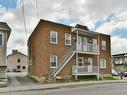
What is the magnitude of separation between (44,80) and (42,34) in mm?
6045

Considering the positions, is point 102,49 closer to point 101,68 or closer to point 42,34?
point 101,68

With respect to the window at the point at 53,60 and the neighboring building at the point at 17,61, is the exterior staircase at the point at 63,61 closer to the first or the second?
the window at the point at 53,60

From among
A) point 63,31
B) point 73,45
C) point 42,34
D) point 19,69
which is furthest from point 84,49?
point 19,69

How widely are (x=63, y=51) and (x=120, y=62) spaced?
38.1m

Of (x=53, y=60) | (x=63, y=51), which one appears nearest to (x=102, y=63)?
(x=63, y=51)

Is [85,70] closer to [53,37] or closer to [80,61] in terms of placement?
[80,61]

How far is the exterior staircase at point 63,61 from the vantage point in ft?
102

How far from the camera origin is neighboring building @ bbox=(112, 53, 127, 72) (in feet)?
216

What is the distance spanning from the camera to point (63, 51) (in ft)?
108

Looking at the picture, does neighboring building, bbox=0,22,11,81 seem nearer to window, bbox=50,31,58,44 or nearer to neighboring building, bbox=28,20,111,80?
neighboring building, bbox=28,20,111,80

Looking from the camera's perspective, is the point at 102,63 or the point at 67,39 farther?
the point at 102,63

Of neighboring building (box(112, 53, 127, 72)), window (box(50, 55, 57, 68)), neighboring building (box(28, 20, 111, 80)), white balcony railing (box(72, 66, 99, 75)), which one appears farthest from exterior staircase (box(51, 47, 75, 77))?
neighboring building (box(112, 53, 127, 72))

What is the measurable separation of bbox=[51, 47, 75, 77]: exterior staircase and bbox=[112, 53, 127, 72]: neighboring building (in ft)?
116

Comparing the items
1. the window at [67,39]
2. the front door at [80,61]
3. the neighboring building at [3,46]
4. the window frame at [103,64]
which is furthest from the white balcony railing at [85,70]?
the neighboring building at [3,46]
